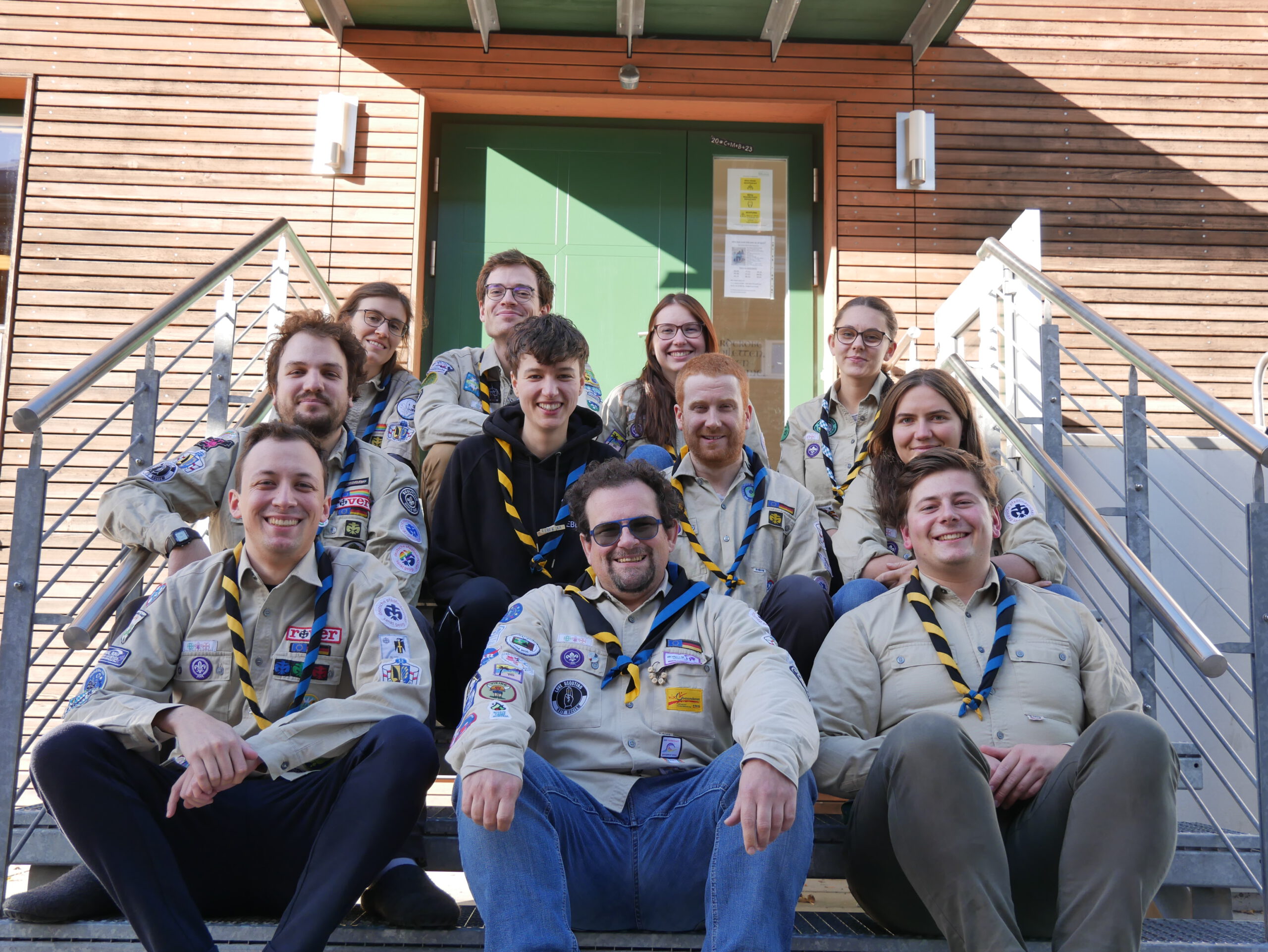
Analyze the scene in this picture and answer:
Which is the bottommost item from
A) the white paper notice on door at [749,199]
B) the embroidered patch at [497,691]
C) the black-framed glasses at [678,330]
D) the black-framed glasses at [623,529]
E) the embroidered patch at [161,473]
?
the embroidered patch at [497,691]

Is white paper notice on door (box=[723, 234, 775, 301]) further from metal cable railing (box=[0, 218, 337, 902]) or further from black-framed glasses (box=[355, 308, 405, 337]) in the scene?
black-framed glasses (box=[355, 308, 405, 337])

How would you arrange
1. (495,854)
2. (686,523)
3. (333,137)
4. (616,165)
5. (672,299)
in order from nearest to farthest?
(495,854) < (686,523) < (672,299) < (333,137) < (616,165)

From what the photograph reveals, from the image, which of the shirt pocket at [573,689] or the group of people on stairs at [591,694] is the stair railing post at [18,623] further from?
the shirt pocket at [573,689]

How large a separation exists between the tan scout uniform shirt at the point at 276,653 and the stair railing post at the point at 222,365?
49.4 inches

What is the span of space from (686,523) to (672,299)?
1.07m

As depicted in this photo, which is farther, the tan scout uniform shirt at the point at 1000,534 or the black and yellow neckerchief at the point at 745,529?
the tan scout uniform shirt at the point at 1000,534

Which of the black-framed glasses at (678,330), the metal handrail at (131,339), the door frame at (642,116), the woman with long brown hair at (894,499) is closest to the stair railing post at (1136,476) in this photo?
the woman with long brown hair at (894,499)

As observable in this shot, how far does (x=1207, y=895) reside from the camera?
255 centimetres

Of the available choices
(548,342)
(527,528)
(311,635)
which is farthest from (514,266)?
(311,635)

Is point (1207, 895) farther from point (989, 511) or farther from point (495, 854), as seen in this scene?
point (495, 854)

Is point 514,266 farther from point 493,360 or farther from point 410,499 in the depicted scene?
point 410,499

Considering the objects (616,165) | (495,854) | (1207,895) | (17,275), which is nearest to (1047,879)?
(1207,895)

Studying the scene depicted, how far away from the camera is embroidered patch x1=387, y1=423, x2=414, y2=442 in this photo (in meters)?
3.65

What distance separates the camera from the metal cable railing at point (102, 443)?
2436mm
